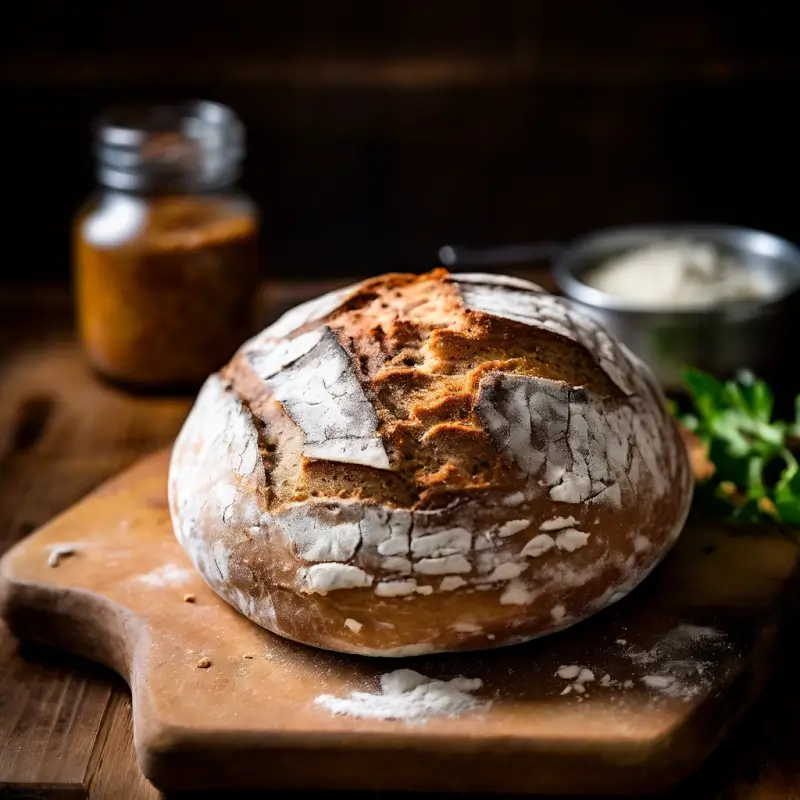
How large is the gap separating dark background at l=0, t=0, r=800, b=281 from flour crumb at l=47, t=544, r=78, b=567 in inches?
63.6

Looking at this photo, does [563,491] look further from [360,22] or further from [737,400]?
[360,22]

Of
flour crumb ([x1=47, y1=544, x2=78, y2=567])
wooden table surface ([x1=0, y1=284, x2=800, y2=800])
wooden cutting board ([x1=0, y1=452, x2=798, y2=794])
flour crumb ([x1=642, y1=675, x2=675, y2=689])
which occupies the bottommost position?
wooden table surface ([x1=0, y1=284, x2=800, y2=800])

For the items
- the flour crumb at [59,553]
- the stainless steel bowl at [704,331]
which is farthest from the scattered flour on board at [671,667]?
the stainless steel bowl at [704,331]

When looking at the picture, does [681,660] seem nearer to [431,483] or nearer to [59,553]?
[431,483]

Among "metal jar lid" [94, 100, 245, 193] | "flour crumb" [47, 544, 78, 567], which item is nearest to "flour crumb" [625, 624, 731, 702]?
"flour crumb" [47, 544, 78, 567]

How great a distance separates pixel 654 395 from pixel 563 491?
0.31 m

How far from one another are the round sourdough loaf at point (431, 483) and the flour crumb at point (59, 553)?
20 cm

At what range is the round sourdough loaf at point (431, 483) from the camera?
49.7 inches

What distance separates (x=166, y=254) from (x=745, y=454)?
1.09m

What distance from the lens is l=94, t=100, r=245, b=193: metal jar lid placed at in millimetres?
2166

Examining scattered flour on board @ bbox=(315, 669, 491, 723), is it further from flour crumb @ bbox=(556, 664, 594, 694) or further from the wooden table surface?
the wooden table surface

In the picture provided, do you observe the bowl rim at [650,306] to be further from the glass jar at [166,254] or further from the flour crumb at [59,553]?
the flour crumb at [59,553]

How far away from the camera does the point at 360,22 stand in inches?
109

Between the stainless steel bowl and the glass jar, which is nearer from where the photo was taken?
the stainless steel bowl
